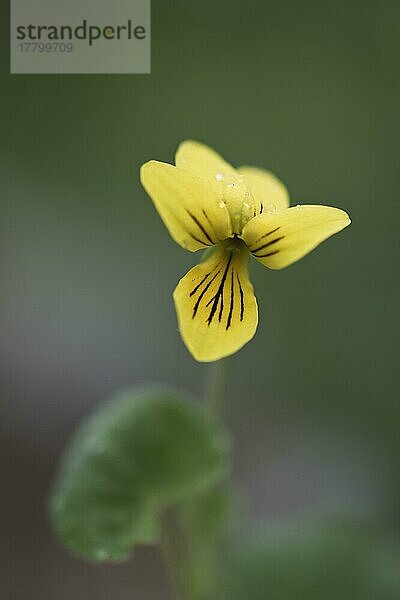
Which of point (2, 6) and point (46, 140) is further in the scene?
point (46, 140)

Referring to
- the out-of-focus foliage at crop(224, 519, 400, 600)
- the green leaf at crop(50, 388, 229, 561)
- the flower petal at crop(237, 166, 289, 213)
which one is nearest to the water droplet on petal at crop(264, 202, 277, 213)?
the flower petal at crop(237, 166, 289, 213)

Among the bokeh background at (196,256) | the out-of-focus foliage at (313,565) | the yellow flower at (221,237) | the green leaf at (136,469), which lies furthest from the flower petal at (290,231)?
the bokeh background at (196,256)

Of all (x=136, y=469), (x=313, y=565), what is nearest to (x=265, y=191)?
(x=136, y=469)

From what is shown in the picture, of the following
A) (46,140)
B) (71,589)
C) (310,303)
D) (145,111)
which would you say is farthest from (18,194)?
(71,589)

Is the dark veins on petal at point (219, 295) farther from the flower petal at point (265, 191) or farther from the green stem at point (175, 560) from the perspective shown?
the green stem at point (175, 560)

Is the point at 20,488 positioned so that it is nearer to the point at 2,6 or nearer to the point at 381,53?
the point at 2,6

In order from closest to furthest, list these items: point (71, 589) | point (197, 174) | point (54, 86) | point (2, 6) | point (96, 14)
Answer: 1. point (197, 174)
2. point (96, 14)
3. point (2, 6)
4. point (71, 589)
5. point (54, 86)

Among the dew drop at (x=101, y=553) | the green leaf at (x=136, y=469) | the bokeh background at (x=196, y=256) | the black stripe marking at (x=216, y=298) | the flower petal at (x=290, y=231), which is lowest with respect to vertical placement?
the dew drop at (x=101, y=553)
